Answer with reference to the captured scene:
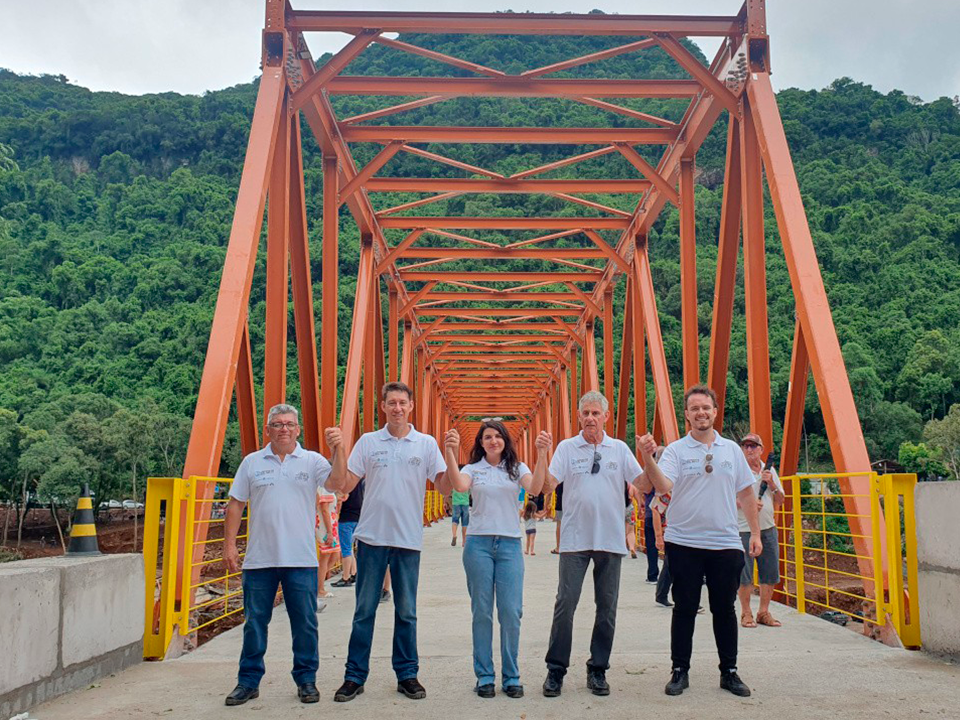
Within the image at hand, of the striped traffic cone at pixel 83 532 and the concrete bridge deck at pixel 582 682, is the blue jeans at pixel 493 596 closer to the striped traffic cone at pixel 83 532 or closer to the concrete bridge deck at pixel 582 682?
the concrete bridge deck at pixel 582 682

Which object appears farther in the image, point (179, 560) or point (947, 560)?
point (179, 560)

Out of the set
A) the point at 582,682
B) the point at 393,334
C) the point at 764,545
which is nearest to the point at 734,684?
the point at 582,682

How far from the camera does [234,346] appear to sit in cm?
687

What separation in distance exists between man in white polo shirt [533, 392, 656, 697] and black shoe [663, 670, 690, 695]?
11.2 inches

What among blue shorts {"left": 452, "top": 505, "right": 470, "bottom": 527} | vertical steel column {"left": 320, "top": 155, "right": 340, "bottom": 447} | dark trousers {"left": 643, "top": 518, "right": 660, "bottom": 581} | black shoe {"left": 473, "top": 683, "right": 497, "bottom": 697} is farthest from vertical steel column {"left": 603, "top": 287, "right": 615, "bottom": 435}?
black shoe {"left": 473, "top": 683, "right": 497, "bottom": 697}

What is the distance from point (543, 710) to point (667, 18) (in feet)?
24.4

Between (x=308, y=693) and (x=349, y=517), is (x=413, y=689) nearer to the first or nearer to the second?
(x=308, y=693)

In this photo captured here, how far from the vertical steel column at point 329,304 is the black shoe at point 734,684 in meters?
6.69

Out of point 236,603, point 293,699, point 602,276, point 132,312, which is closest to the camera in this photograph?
point 293,699

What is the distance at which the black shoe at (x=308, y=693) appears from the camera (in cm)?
423

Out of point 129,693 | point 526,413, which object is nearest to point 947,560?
point 129,693

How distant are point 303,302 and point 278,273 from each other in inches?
55.5

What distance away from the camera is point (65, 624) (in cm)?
430

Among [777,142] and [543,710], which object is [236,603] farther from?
[543,710]
